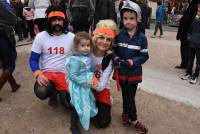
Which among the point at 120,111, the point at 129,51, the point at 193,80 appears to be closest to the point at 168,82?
the point at 193,80

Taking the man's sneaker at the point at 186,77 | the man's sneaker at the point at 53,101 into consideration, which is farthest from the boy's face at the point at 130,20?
the man's sneaker at the point at 186,77

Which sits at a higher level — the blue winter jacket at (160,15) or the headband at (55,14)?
the headband at (55,14)

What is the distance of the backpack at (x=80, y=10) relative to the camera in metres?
5.90

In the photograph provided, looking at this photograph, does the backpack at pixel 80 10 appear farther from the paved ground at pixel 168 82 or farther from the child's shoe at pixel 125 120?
the child's shoe at pixel 125 120

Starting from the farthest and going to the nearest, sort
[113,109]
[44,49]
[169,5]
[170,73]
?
[169,5] → [170,73] → [113,109] → [44,49]

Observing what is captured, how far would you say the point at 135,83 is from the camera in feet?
11.4

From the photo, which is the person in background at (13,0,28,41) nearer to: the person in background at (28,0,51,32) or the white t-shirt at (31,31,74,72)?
the person in background at (28,0,51,32)

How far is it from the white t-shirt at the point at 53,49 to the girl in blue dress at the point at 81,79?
1.22ft

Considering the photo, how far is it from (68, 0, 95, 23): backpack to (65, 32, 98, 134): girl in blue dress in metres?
2.56

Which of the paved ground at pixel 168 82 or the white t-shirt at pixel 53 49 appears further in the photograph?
the paved ground at pixel 168 82

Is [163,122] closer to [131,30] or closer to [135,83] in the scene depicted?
[135,83]

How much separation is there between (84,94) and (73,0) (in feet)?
9.89

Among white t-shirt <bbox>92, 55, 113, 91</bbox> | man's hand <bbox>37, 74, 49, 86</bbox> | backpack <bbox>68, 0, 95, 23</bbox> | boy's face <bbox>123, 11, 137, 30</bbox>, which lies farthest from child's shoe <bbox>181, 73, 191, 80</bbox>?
man's hand <bbox>37, 74, 49, 86</bbox>

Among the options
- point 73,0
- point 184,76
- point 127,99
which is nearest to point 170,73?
point 184,76
